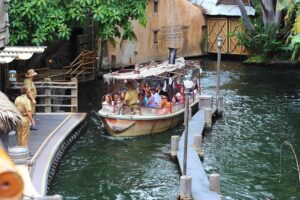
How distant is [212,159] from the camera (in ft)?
56.8

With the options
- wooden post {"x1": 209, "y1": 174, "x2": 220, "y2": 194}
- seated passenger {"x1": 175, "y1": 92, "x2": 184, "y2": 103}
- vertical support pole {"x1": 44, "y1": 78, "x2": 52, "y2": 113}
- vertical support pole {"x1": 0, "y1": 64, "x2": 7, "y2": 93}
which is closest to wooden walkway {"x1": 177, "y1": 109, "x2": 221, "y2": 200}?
wooden post {"x1": 209, "y1": 174, "x2": 220, "y2": 194}

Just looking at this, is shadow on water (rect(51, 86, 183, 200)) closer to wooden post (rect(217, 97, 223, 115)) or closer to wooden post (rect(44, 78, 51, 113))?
wooden post (rect(44, 78, 51, 113))

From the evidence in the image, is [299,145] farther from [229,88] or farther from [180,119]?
[229,88]

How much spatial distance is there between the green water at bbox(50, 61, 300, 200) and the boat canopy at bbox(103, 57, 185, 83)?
219 cm

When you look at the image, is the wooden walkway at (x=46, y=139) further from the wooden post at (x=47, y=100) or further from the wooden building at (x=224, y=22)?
the wooden building at (x=224, y=22)

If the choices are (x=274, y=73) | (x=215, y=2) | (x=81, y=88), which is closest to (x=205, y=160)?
(x=81, y=88)

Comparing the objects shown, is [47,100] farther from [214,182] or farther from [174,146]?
[214,182]

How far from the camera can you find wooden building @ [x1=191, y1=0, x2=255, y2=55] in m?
43.9

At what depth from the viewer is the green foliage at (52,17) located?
74.8ft

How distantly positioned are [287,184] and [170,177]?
3.21 meters

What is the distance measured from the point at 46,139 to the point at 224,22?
30812 millimetres

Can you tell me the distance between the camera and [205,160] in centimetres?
1719

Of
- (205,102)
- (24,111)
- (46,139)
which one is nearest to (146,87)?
(205,102)

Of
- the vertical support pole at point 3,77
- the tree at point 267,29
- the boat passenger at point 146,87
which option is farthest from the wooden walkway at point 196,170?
the tree at point 267,29
